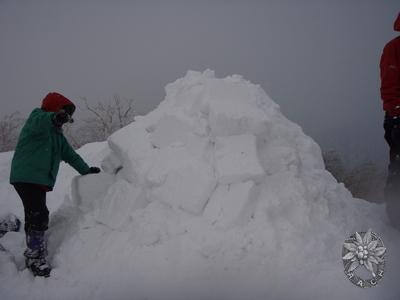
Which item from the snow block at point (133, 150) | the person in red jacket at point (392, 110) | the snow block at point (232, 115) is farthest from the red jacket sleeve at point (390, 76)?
the snow block at point (133, 150)

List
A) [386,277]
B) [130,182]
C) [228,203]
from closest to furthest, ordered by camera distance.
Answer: [386,277] → [228,203] → [130,182]

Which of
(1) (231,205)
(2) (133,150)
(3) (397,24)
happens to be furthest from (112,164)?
(3) (397,24)

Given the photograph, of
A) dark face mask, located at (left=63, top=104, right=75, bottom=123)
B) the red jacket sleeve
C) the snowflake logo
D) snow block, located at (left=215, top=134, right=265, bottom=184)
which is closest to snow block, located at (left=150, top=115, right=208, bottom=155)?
snow block, located at (left=215, top=134, right=265, bottom=184)

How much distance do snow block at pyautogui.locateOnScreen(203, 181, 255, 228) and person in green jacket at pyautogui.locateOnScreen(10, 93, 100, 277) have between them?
170cm

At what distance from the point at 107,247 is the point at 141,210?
0.50 meters

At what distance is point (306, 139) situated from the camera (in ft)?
13.3

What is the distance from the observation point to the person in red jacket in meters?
2.95

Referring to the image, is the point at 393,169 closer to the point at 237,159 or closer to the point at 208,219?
the point at 237,159

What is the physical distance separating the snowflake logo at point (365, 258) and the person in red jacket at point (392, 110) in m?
0.84

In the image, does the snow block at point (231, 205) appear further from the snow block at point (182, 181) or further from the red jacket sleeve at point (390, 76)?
Answer: the red jacket sleeve at point (390, 76)

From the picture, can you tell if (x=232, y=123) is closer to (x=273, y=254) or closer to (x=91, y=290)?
(x=273, y=254)

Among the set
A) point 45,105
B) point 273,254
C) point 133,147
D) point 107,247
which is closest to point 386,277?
point 273,254

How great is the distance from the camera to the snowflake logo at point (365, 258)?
7.84 ft

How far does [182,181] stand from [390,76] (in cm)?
233
